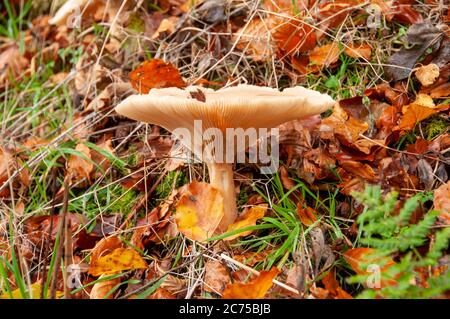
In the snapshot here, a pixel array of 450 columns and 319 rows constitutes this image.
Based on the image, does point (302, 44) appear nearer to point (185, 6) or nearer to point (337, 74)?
point (337, 74)

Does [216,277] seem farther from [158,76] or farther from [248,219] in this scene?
[158,76]

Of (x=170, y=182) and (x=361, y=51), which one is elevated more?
(x=361, y=51)

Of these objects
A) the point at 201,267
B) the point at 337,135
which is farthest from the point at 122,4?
the point at 201,267

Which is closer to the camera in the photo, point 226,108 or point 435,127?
point 226,108

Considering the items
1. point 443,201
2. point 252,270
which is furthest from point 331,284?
point 443,201

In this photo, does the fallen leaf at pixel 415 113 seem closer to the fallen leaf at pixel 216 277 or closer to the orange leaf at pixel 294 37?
the orange leaf at pixel 294 37

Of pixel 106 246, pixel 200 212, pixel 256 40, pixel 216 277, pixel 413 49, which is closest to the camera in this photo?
pixel 216 277

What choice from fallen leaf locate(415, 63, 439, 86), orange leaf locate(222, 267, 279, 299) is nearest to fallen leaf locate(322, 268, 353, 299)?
orange leaf locate(222, 267, 279, 299)

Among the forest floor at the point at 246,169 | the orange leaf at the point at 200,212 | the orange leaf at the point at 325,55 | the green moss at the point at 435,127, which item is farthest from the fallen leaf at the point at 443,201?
the orange leaf at the point at 325,55
